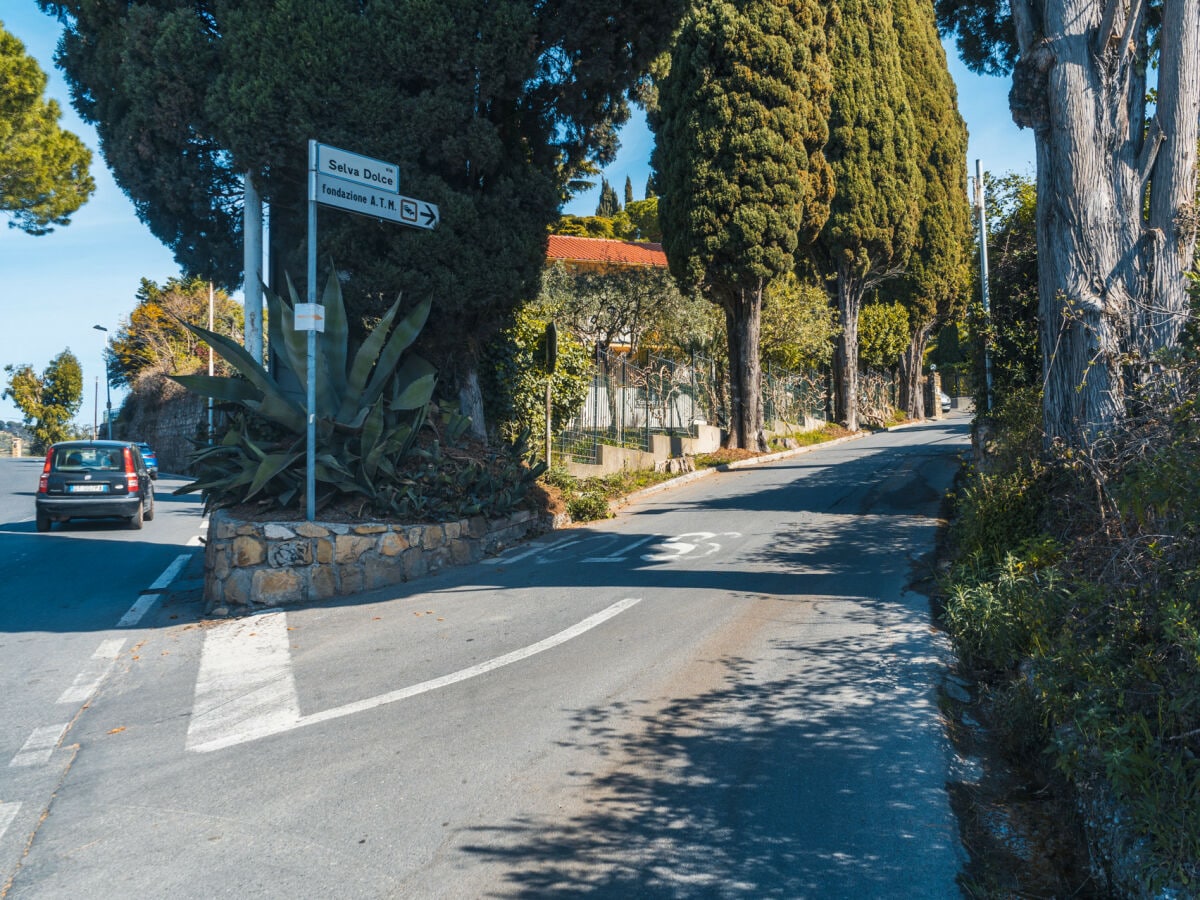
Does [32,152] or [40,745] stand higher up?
[32,152]

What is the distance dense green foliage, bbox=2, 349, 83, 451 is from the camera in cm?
7381

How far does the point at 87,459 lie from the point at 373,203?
10948 mm

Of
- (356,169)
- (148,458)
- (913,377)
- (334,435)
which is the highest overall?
(356,169)

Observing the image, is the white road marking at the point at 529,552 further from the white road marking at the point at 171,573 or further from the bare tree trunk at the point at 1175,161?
the bare tree trunk at the point at 1175,161

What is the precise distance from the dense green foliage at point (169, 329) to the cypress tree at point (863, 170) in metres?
26.8

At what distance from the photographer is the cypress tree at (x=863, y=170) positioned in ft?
96.4

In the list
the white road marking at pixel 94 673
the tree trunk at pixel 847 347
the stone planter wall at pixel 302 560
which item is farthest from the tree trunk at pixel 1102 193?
the tree trunk at pixel 847 347

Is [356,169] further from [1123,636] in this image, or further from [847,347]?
[847,347]

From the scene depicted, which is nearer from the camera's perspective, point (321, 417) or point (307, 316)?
point (307, 316)

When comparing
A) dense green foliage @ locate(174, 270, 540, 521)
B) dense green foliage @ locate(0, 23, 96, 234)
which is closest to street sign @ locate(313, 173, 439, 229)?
dense green foliage @ locate(174, 270, 540, 521)

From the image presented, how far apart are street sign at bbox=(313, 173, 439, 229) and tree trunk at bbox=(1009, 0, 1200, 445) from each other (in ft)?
20.8

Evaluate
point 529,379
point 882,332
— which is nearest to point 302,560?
point 529,379

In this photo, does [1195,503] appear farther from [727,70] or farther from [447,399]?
[727,70]

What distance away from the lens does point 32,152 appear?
21.5 meters
